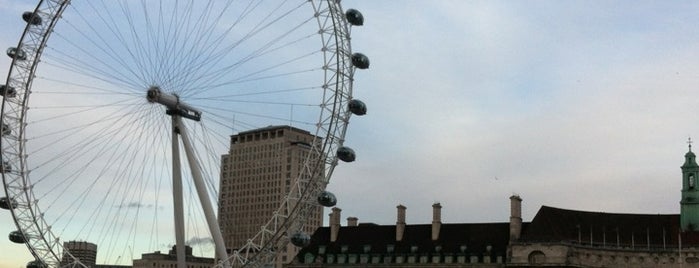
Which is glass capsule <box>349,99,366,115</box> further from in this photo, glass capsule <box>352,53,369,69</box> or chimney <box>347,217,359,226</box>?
chimney <box>347,217,359,226</box>

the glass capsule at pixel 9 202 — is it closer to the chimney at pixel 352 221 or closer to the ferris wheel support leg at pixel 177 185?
the ferris wheel support leg at pixel 177 185

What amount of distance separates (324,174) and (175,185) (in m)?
9.53

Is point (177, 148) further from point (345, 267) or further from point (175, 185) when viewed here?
point (345, 267)

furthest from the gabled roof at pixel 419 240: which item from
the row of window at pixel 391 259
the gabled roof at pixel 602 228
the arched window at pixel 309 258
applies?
the gabled roof at pixel 602 228

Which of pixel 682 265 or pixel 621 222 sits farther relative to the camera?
pixel 621 222

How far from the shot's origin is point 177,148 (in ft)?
199

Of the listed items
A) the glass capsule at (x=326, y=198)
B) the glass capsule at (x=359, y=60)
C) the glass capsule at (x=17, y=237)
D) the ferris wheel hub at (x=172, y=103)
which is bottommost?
the glass capsule at (x=17, y=237)

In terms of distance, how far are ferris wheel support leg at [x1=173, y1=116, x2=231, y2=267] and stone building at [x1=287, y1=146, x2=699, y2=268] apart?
53795 mm

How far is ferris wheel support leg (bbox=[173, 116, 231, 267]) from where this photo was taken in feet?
196

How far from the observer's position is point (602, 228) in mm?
109562

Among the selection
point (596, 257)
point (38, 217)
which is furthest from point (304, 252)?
point (38, 217)

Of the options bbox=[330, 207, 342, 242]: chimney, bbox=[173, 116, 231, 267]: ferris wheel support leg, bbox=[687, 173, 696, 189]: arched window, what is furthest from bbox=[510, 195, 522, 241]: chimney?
bbox=[173, 116, 231, 267]: ferris wheel support leg

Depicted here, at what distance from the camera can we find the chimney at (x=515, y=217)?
108312mm

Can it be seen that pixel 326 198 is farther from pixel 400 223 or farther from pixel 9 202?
pixel 400 223
